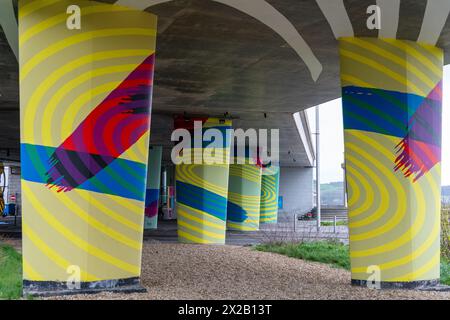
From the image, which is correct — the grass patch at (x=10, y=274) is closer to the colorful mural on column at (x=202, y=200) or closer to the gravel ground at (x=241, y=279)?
the gravel ground at (x=241, y=279)

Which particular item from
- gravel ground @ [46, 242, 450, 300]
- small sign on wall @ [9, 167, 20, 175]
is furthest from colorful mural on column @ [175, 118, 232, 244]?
small sign on wall @ [9, 167, 20, 175]

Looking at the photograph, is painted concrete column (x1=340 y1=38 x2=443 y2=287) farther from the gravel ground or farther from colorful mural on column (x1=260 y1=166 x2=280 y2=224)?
colorful mural on column (x1=260 y1=166 x2=280 y2=224)

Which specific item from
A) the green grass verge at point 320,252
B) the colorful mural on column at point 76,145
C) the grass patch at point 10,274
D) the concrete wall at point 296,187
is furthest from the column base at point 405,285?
the concrete wall at point 296,187

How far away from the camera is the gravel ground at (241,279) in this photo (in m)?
8.85

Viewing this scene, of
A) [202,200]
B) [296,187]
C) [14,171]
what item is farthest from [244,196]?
[14,171]

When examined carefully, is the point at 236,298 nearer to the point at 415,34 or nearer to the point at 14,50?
the point at 415,34

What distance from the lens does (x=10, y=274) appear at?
1025cm

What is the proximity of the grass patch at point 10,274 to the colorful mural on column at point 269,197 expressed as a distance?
25.8 metres

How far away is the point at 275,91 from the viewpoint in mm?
17562

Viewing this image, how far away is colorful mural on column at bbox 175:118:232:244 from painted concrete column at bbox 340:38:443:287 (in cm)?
983

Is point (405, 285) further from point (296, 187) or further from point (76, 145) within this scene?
point (296, 187)

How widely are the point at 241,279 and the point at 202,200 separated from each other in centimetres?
887

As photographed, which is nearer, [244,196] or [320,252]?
[320,252]
